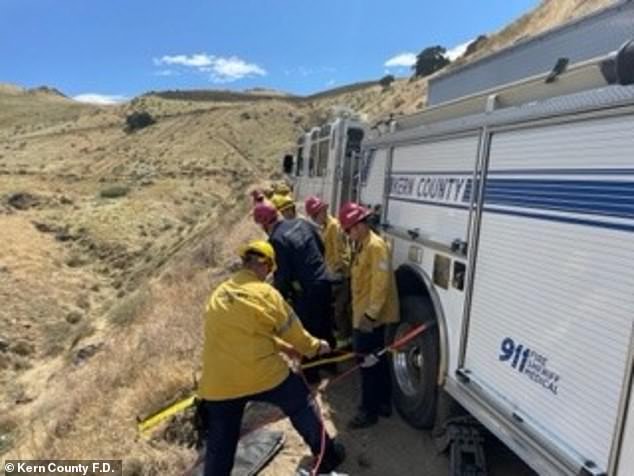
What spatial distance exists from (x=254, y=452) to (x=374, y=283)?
1734 millimetres

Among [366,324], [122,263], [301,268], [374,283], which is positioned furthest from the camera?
[122,263]

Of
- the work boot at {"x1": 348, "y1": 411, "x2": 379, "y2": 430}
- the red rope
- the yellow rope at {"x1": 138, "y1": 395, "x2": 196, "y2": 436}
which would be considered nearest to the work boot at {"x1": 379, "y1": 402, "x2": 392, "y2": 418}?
the work boot at {"x1": 348, "y1": 411, "x2": 379, "y2": 430}

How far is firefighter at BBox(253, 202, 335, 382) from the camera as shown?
689cm

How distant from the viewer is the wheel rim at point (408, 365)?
A: 621 cm

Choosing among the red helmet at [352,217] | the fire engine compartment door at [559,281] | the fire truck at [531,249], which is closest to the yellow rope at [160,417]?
the fire truck at [531,249]

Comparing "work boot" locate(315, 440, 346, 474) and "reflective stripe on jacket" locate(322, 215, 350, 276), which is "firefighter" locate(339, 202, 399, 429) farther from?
"reflective stripe on jacket" locate(322, 215, 350, 276)

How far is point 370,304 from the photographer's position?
241 inches

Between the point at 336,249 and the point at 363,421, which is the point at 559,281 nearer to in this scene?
the point at 363,421

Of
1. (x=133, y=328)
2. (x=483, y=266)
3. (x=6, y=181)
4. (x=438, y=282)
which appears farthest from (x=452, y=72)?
(x=6, y=181)

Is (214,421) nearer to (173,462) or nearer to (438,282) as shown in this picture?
(173,462)

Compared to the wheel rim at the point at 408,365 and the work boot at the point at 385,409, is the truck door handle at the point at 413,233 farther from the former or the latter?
the work boot at the point at 385,409

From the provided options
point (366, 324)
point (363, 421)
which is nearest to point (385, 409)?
point (363, 421)

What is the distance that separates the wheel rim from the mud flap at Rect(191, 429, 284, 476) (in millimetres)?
1156

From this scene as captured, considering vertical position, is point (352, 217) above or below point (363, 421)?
above
